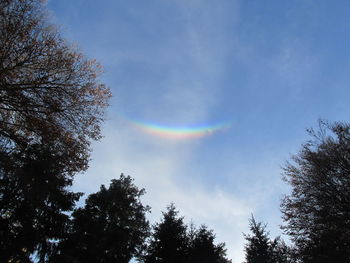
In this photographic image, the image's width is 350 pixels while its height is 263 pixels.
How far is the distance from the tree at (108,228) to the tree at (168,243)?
2.66 meters

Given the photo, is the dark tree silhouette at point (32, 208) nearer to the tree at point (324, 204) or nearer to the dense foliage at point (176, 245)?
the dense foliage at point (176, 245)

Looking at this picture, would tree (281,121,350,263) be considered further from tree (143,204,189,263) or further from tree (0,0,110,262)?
tree (0,0,110,262)

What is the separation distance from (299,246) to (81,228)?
1706 cm

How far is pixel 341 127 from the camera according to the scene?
15656 mm

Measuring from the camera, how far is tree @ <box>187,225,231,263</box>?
64.3 feet

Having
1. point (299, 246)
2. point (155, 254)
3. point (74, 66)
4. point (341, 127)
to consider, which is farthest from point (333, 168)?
point (74, 66)

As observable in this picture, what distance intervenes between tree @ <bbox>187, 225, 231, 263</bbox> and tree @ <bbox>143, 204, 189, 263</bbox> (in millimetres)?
1637

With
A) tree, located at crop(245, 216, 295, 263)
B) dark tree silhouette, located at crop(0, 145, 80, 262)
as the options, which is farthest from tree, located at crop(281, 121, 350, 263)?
dark tree silhouette, located at crop(0, 145, 80, 262)

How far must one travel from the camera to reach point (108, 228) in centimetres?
1956

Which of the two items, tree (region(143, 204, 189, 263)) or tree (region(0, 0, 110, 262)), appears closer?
tree (region(0, 0, 110, 262))

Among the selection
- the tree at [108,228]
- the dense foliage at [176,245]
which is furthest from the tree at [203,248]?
the tree at [108,228]

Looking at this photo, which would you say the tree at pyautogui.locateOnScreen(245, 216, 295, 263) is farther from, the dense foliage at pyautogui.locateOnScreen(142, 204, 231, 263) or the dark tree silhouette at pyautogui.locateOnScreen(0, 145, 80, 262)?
the dark tree silhouette at pyautogui.locateOnScreen(0, 145, 80, 262)

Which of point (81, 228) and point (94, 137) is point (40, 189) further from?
point (81, 228)

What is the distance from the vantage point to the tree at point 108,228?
17609mm
